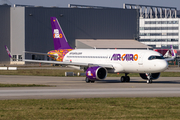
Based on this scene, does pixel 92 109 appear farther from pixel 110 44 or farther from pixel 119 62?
pixel 110 44

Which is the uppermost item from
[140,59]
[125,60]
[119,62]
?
[140,59]

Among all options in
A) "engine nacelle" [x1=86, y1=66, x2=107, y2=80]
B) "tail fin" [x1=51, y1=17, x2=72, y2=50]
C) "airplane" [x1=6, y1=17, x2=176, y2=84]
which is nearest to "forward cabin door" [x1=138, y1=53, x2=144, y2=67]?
"airplane" [x1=6, y1=17, x2=176, y2=84]

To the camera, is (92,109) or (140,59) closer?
(92,109)

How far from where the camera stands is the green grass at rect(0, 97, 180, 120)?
15.9m

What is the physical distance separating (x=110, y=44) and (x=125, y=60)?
2153 inches

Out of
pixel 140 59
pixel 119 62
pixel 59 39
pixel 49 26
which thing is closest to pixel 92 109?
pixel 140 59

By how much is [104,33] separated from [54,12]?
48.3ft

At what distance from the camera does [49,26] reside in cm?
9188

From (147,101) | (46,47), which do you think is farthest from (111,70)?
(46,47)

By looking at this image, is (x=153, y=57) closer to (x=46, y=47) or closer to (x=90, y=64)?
(x=90, y=64)

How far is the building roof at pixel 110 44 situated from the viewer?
91188 millimetres

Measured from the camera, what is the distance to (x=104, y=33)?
96562 millimetres

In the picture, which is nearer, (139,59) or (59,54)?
(139,59)

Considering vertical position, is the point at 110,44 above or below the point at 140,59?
above
